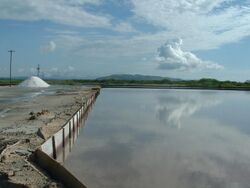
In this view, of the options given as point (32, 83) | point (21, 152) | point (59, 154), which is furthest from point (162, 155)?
point (32, 83)

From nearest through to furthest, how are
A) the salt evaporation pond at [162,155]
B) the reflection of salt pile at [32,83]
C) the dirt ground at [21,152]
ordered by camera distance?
the dirt ground at [21,152] → the salt evaporation pond at [162,155] → the reflection of salt pile at [32,83]

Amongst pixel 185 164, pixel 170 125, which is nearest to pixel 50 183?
pixel 185 164

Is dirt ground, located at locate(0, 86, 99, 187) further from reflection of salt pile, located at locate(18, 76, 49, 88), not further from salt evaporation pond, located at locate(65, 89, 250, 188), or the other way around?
reflection of salt pile, located at locate(18, 76, 49, 88)

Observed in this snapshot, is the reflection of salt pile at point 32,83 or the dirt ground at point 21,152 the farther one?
the reflection of salt pile at point 32,83

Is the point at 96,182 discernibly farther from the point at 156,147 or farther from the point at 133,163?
the point at 156,147

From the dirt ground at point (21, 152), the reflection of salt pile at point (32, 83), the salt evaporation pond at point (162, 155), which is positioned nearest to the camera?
the dirt ground at point (21, 152)

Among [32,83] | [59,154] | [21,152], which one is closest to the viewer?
[21,152]

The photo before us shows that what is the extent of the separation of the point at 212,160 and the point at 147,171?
2.26m

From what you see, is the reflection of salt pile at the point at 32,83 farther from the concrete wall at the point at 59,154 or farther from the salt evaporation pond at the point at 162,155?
the concrete wall at the point at 59,154

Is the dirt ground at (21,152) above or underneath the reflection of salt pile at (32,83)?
above

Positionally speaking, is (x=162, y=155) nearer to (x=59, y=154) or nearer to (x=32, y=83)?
(x=59, y=154)

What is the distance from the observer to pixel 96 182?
7809 mm

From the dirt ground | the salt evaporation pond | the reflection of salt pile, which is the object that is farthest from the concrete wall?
the reflection of salt pile

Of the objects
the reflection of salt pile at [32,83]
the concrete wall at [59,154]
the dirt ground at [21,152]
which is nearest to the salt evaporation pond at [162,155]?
the concrete wall at [59,154]
